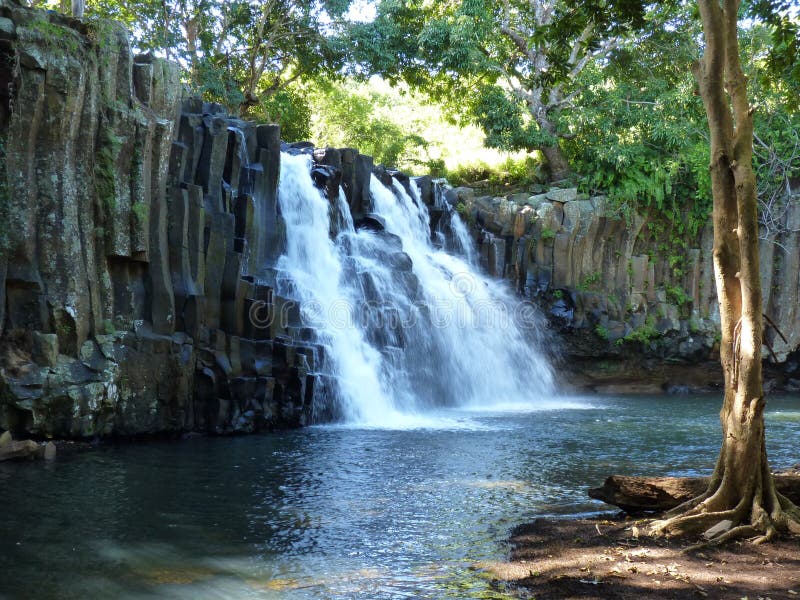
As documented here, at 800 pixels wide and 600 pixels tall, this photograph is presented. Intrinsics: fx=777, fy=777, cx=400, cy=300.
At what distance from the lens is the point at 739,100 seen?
7.21 metres

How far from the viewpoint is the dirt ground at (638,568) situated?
5.39 meters

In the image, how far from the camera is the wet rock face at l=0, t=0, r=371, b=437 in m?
11.7

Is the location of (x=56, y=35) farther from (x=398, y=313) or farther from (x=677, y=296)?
(x=677, y=296)

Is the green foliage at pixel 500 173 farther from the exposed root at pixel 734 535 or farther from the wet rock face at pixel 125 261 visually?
the exposed root at pixel 734 535

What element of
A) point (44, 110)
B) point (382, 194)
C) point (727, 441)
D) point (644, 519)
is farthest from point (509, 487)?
point (382, 194)

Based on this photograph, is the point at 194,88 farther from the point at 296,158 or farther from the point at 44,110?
the point at 44,110

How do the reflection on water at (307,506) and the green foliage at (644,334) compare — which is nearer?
the reflection on water at (307,506)

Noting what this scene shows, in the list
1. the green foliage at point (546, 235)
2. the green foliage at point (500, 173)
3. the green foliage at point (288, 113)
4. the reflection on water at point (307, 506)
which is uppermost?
the green foliage at point (288, 113)

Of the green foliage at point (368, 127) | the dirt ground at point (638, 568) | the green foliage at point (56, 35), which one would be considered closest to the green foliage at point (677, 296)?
the green foliage at point (368, 127)

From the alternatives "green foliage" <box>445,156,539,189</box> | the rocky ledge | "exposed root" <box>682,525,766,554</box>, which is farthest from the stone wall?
"exposed root" <box>682,525,766,554</box>

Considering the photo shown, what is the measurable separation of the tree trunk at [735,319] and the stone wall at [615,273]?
17.4 metres

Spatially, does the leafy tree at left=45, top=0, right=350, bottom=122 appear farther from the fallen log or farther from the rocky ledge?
the fallen log

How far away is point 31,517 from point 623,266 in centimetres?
2246

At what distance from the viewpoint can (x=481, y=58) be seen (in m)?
28.6
